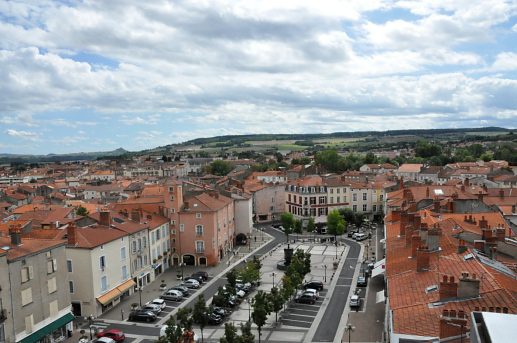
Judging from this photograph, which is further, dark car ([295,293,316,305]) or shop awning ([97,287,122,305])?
dark car ([295,293,316,305])

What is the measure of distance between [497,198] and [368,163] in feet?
406

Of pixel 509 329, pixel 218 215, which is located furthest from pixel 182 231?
pixel 509 329

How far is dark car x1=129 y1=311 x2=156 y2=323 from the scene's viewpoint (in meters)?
47.4

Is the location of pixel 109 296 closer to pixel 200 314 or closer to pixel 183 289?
pixel 183 289

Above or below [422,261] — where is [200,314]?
below

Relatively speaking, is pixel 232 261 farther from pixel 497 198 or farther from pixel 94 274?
pixel 497 198

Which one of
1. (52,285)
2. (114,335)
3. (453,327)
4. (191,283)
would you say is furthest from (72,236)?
(453,327)

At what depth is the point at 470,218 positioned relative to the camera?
4903 centimetres

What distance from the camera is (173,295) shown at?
53.8 metres

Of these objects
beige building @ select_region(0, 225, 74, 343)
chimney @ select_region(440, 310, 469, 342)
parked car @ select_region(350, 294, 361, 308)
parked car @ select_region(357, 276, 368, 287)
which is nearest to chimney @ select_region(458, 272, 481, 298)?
chimney @ select_region(440, 310, 469, 342)

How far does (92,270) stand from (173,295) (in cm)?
940

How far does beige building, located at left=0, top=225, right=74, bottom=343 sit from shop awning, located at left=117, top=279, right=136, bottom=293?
29.6 feet

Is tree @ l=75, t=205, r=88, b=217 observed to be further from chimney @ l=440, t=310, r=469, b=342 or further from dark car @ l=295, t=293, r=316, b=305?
chimney @ l=440, t=310, r=469, b=342

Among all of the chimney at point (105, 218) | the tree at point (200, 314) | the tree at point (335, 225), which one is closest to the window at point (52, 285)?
the tree at point (200, 314)
